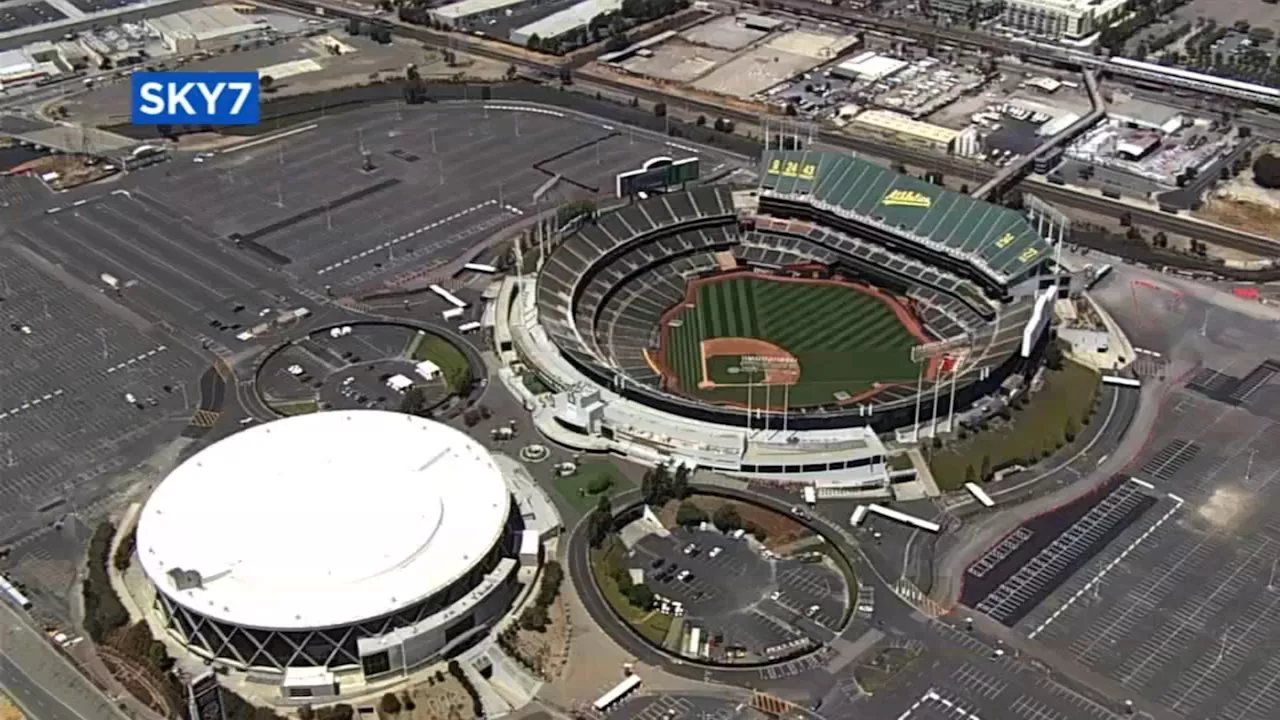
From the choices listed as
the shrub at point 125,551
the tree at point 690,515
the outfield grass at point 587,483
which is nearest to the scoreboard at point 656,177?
the outfield grass at point 587,483

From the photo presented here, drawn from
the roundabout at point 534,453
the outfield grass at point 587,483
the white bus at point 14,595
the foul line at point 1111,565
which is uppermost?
the white bus at point 14,595

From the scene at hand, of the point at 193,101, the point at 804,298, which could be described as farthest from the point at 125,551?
the point at 193,101

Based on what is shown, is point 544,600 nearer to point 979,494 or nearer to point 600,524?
point 600,524

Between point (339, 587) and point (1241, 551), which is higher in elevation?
point (339, 587)

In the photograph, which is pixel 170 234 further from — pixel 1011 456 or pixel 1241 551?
pixel 1241 551

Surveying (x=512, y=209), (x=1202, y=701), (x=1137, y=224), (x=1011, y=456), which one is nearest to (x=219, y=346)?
(x=512, y=209)

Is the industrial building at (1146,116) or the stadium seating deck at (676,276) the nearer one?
the stadium seating deck at (676,276)

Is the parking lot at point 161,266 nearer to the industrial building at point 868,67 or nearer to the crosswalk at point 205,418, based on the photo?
the crosswalk at point 205,418
